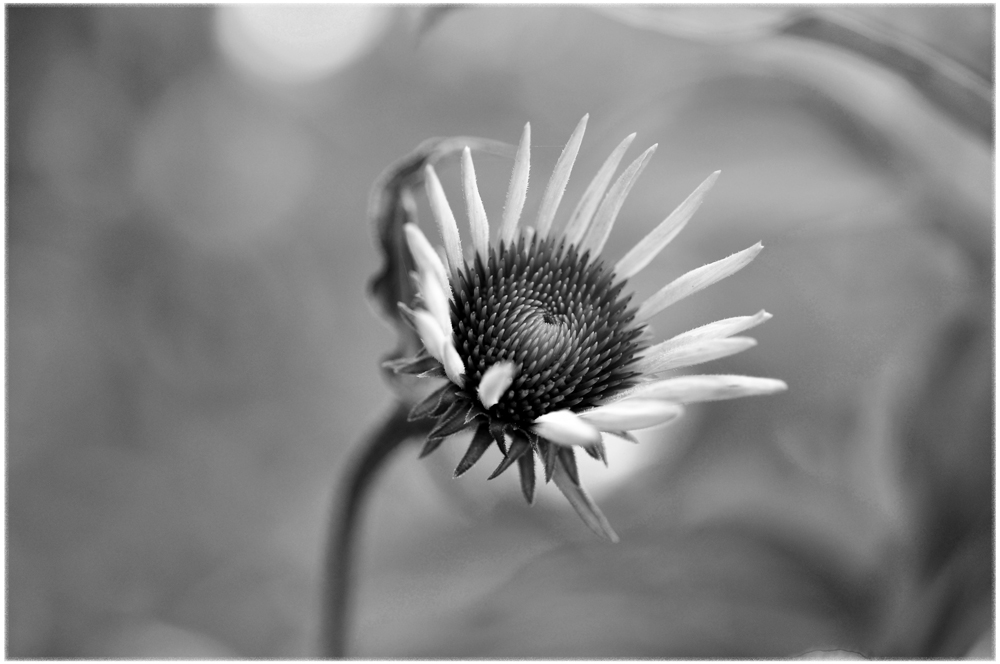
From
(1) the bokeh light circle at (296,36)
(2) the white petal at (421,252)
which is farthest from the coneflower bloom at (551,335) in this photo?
(1) the bokeh light circle at (296,36)

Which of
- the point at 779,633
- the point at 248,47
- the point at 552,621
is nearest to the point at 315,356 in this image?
the point at 248,47

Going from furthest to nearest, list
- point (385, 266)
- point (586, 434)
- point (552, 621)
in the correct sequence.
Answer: point (552, 621)
point (385, 266)
point (586, 434)

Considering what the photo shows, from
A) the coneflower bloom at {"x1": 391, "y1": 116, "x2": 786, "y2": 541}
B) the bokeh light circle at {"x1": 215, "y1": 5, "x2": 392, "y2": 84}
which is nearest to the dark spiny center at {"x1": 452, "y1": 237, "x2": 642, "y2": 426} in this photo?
the coneflower bloom at {"x1": 391, "y1": 116, "x2": 786, "y2": 541}

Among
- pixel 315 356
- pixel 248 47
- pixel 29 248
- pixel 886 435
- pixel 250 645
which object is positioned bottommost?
pixel 250 645

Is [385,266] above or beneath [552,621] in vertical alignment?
above

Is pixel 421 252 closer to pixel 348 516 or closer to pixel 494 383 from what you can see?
pixel 494 383

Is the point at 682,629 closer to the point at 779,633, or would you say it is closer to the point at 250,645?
the point at 779,633
